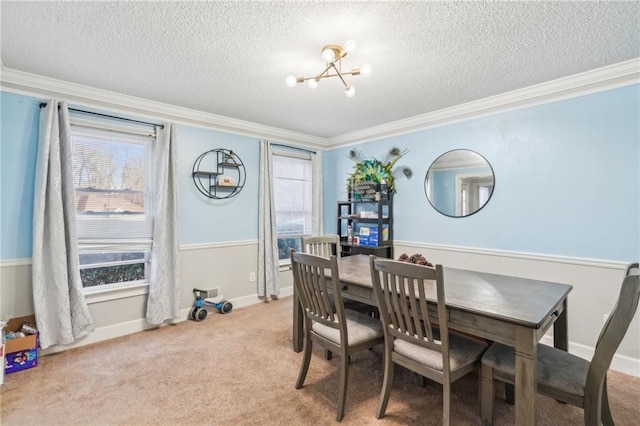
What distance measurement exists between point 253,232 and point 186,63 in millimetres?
2245

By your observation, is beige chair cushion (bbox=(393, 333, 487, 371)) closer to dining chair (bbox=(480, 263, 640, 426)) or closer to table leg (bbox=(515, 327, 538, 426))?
dining chair (bbox=(480, 263, 640, 426))

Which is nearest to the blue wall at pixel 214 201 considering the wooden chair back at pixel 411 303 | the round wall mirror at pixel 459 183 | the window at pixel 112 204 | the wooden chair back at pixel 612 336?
the window at pixel 112 204

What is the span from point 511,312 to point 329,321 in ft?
3.32

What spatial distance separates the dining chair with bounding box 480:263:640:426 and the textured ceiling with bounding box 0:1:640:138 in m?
1.49

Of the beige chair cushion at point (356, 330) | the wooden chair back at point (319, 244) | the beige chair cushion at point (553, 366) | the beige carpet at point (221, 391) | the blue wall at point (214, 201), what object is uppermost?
the blue wall at point (214, 201)

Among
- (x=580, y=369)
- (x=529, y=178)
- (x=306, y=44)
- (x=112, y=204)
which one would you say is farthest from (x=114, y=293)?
(x=529, y=178)

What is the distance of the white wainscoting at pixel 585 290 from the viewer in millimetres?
Result: 2375

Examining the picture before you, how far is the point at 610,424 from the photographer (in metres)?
1.66

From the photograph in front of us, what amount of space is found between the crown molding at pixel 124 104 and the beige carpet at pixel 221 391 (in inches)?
89.8

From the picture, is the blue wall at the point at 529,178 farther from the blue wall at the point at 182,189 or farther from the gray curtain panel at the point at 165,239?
the gray curtain panel at the point at 165,239

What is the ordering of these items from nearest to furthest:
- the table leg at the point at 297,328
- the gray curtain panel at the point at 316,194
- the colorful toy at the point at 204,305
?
the table leg at the point at 297,328 < the colorful toy at the point at 204,305 < the gray curtain panel at the point at 316,194

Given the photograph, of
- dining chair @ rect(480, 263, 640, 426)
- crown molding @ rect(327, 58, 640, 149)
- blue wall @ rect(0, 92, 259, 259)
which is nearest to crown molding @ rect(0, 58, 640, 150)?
crown molding @ rect(327, 58, 640, 149)

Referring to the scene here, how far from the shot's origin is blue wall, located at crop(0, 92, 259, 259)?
8.35 ft

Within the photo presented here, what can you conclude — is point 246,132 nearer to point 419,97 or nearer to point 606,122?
point 419,97
